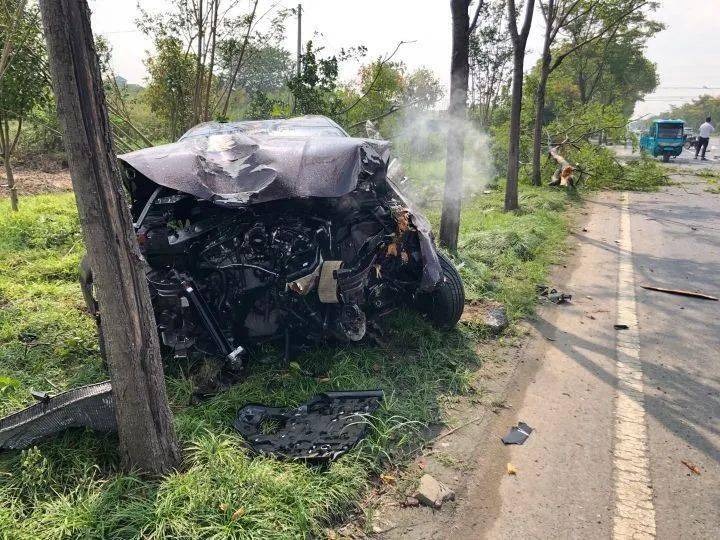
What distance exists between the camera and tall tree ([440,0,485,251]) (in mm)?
6430

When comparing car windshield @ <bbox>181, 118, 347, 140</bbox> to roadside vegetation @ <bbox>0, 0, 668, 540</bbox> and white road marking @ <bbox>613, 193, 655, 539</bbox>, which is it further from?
white road marking @ <bbox>613, 193, 655, 539</bbox>

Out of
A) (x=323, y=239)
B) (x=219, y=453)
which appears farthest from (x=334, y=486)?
(x=323, y=239)

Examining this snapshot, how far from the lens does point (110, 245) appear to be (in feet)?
7.63

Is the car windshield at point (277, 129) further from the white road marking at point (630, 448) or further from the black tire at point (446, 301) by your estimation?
the white road marking at point (630, 448)

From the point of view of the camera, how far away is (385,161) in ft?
14.6

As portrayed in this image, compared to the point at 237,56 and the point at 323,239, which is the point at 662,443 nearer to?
the point at 323,239

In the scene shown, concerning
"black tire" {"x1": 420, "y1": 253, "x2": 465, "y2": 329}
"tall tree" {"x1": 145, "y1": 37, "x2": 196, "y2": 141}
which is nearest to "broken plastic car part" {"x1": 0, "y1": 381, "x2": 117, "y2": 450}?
"black tire" {"x1": 420, "y1": 253, "x2": 465, "y2": 329}

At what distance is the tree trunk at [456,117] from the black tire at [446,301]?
90.3 inches

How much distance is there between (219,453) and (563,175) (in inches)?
516

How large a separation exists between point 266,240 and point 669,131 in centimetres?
2714

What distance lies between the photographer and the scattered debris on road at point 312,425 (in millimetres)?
3029

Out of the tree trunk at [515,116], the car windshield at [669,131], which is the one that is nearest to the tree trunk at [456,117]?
the tree trunk at [515,116]

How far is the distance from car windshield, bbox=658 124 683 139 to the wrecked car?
25.6 m

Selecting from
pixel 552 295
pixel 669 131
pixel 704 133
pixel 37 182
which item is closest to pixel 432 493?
pixel 552 295
